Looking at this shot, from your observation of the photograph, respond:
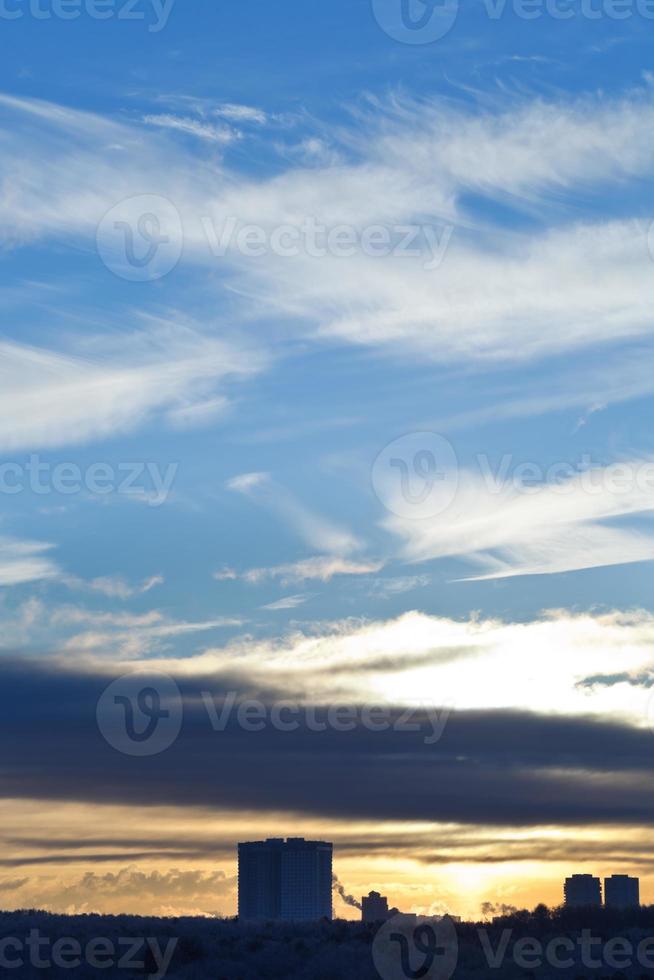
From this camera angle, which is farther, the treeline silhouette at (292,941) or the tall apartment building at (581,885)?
the tall apartment building at (581,885)

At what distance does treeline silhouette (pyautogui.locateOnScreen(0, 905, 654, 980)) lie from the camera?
5281 centimetres

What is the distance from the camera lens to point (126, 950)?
183 feet

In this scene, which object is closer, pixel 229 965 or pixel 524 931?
pixel 229 965

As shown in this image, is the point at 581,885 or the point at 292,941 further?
the point at 581,885

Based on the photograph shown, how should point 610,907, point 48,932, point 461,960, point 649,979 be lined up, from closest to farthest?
point 649,979
point 461,960
point 48,932
point 610,907

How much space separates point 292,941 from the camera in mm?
59406

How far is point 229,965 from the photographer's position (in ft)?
178

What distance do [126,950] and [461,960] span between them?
14336 mm

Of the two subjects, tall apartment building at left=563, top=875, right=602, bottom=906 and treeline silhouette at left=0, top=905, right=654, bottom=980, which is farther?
tall apartment building at left=563, top=875, right=602, bottom=906

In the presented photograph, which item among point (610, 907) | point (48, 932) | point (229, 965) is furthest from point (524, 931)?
point (48, 932)

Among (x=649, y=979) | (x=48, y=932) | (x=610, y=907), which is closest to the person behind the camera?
(x=649, y=979)

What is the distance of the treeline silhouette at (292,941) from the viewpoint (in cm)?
5281

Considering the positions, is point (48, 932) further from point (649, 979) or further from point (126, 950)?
point (649, 979)

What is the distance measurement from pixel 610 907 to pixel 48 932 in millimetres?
27267
